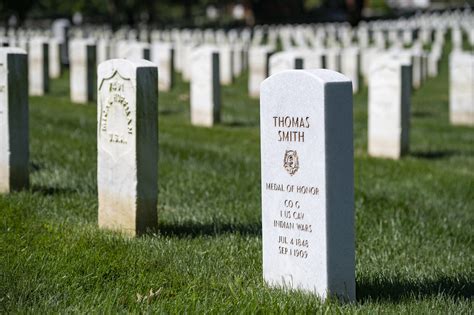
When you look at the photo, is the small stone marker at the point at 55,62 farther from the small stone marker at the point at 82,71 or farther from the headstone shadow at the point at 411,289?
the headstone shadow at the point at 411,289

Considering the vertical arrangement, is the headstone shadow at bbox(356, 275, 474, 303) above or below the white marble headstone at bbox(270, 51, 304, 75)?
below

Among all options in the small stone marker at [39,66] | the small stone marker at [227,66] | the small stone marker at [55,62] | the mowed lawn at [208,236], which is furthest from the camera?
the small stone marker at [55,62]

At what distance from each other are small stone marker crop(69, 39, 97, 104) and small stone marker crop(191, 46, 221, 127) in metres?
3.52

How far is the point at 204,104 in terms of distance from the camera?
639 inches

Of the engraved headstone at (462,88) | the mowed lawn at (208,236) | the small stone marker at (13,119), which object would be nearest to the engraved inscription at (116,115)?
the mowed lawn at (208,236)

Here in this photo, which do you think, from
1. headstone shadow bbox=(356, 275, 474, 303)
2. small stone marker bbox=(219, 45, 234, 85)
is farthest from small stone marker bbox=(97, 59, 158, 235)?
small stone marker bbox=(219, 45, 234, 85)

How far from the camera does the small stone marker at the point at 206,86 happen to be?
1602cm

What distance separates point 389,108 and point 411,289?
7.24 metres

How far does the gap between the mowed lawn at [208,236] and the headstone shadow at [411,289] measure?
0.04ft

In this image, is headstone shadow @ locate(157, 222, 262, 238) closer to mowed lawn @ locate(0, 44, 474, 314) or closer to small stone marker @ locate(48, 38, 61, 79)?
mowed lawn @ locate(0, 44, 474, 314)

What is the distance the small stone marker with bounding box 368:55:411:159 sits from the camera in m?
13.3

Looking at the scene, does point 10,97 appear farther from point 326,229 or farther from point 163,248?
point 326,229

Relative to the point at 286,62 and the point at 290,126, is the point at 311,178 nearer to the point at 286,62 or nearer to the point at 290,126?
the point at 290,126

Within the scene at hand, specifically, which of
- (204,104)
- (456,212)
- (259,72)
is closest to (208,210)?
(456,212)
